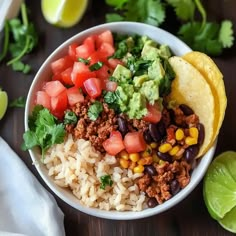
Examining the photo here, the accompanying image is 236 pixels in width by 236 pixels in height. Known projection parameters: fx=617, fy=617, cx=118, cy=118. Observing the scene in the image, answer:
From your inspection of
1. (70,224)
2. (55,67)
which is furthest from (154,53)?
(70,224)

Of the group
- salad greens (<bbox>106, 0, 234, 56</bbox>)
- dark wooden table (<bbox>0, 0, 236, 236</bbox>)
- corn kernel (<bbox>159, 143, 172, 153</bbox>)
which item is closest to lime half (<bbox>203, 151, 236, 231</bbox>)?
dark wooden table (<bbox>0, 0, 236, 236</bbox>)

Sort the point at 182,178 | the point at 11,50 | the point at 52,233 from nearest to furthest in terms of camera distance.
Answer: the point at 182,178 < the point at 52,233 < the point at 11,50

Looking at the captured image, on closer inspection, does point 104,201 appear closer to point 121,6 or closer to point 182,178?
point 182,178

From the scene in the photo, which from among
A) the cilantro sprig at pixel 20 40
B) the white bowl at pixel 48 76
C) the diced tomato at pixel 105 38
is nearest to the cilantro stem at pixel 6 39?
the cilantro sprig at pixel 20 40

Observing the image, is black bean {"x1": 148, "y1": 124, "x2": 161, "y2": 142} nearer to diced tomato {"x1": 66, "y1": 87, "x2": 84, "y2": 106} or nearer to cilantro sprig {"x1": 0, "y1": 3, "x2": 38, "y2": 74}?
diced tomato {"x1": 66, "y1": 87, "x2": 84, "y2": 106}

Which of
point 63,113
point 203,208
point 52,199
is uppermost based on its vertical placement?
point 63,113

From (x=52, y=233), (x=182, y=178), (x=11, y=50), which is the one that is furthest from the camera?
(x=11, y=50)

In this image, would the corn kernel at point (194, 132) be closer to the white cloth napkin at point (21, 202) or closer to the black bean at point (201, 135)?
the black bean at point (201, 135)
